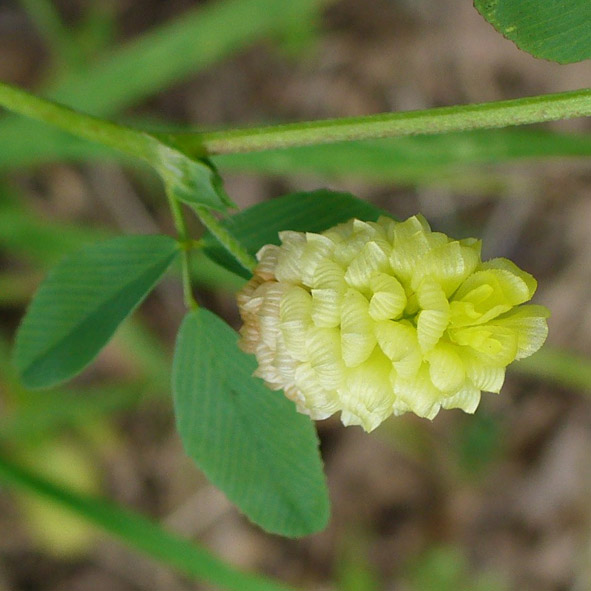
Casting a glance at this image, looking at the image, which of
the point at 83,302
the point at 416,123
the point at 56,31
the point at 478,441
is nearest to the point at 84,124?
the point at 83,302

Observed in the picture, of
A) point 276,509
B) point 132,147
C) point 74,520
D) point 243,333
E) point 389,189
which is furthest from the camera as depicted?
point 389,189

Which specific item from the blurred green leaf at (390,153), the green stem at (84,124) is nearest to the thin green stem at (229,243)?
the green stem at (84,124)

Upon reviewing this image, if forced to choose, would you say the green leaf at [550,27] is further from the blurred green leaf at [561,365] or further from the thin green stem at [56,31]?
the thin green stem at [56,31]

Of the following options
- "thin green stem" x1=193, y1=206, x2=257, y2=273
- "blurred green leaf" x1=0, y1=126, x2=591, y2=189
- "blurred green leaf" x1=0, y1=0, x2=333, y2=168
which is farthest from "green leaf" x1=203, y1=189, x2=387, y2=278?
"blurred green leaf" x1=0, y1=0, x2=333, y2=168

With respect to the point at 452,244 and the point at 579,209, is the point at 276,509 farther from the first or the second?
the point at 579,209

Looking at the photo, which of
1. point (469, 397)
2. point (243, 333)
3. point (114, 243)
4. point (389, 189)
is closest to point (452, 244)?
point (469, 397)

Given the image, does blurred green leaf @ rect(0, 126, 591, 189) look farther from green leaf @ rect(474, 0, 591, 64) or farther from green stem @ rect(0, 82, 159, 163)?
green stem @ rect(0, 82, 159, 163)

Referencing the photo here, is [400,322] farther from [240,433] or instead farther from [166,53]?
[166,53]
